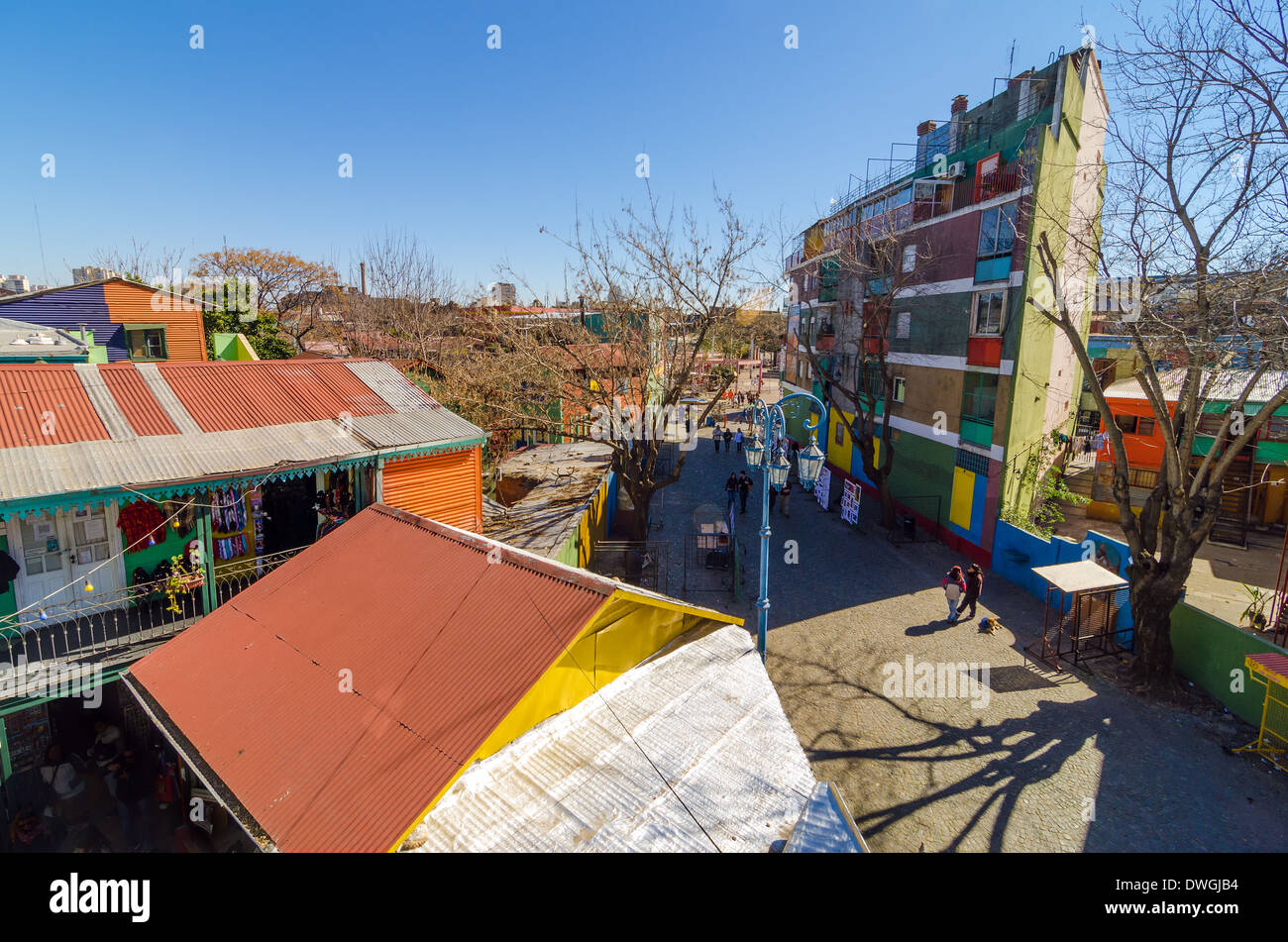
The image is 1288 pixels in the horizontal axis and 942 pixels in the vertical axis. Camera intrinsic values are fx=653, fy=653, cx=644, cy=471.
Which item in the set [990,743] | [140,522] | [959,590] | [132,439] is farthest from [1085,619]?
[132,439]

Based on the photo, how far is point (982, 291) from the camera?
65.7 feet

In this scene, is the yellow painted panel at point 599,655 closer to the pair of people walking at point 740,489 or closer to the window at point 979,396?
the window at point 979,396

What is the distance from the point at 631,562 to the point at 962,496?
35.9 feet

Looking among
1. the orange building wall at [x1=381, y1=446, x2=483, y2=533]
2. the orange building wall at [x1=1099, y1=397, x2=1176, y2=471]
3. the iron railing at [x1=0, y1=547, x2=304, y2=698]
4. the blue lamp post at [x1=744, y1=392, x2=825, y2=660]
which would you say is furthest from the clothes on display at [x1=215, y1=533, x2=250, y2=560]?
the orange building wall at [x1=1099, y1=397, x2=1176, y2=471]

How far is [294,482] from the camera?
12.5m

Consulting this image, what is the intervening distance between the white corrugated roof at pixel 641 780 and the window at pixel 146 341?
94.6ft

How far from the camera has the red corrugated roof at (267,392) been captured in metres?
10.9

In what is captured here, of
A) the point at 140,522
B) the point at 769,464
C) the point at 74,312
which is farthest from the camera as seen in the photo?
the point at 74,312

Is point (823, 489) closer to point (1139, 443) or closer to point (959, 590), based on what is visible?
point (959, 590)

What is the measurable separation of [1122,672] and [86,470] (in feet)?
59.5

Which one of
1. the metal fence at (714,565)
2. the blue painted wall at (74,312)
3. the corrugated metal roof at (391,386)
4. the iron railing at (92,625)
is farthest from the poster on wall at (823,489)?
the blue painted wall at (74,312)

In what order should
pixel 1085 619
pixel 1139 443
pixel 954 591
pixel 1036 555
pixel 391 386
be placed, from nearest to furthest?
pixel 391 386, pixel 1085 619, pixel 954 591, pixel 1036 555, pixel 1139 443
